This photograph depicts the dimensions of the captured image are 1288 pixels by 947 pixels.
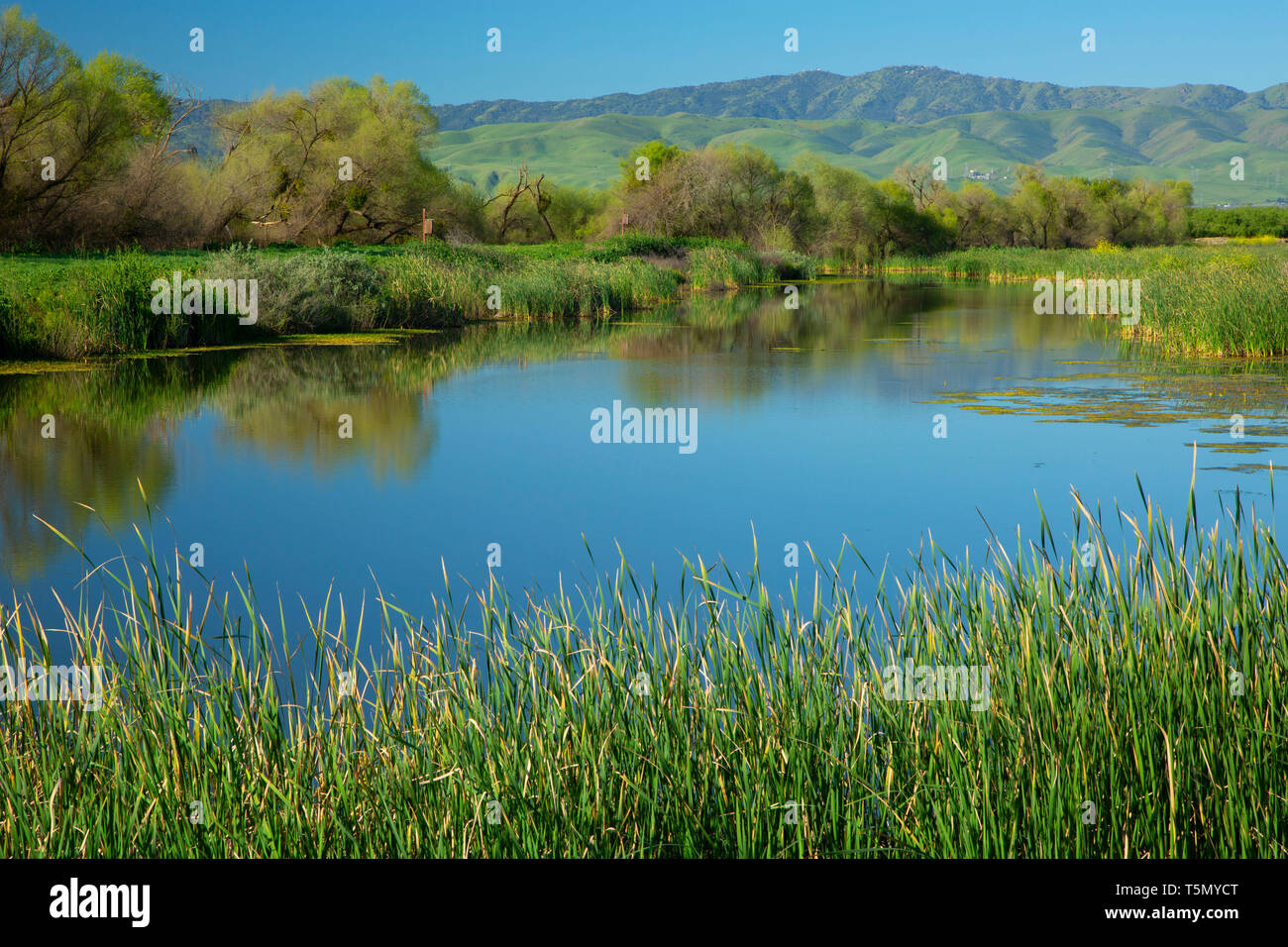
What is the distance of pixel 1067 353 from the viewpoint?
49.8 ft

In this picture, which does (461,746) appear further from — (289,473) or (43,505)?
(289,473)

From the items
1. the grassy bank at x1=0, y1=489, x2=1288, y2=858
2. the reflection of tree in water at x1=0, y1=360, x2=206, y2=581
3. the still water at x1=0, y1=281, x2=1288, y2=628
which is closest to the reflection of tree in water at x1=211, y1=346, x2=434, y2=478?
the still water at x1=0, y1=281, x2=1288, y2=628

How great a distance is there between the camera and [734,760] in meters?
2.95

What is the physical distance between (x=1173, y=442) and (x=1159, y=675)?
6.42 m

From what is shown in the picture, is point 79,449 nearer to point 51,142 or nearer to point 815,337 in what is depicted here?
point 815,337

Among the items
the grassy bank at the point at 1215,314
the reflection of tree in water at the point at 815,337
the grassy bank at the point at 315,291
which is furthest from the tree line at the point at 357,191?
the grassy bank at the point at 1215,314

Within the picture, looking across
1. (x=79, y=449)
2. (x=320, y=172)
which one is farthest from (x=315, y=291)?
(x=320, y=172)

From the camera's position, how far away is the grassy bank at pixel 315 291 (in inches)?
501

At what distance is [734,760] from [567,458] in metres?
6.01

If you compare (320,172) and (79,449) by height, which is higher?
(320,172)

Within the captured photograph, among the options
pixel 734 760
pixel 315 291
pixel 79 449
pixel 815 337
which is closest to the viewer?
pixel 734 760

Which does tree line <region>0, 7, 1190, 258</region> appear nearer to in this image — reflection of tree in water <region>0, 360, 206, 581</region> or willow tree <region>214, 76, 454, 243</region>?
willow tree <region>214, 76, 454, 243</region>

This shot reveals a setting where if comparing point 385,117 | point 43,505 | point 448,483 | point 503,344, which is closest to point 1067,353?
point 503,344

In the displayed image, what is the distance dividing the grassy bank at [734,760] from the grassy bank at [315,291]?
10.9m
